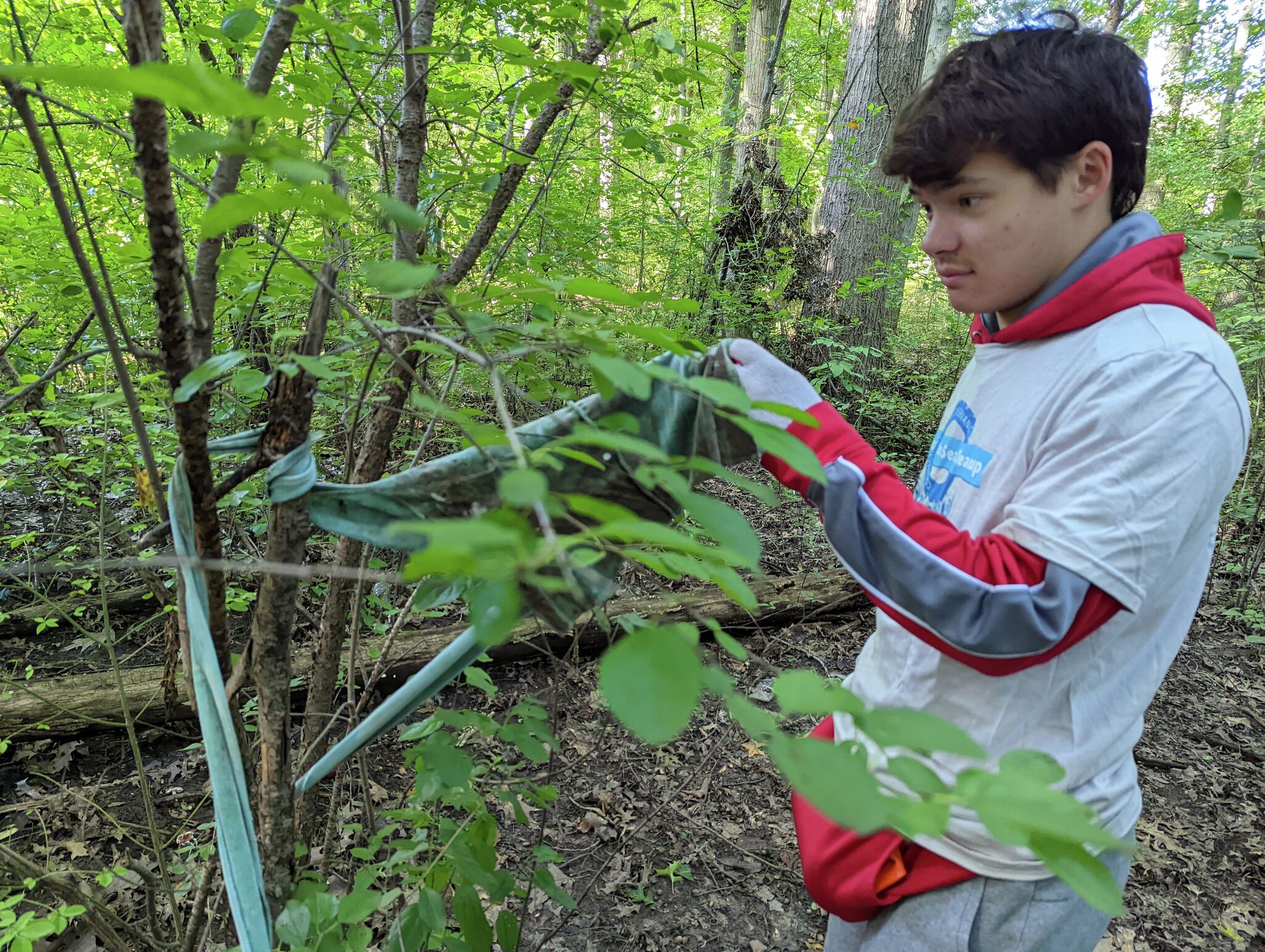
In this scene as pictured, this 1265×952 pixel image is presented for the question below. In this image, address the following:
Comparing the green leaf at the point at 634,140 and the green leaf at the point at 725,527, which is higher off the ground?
the green leaf at the point at 634,140

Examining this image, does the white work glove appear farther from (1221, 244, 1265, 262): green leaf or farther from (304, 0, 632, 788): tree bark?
(1221, 244, 1265, 262): green leaf

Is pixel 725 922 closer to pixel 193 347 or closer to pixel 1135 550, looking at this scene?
pixel 1135 550

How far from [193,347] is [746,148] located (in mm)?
6529

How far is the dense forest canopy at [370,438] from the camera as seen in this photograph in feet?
1.69

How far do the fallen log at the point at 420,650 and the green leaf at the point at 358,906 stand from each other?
1017 mm

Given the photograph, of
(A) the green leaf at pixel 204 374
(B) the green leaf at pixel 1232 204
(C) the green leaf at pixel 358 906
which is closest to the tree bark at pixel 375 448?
(C) the green leaf at pixel 358 906

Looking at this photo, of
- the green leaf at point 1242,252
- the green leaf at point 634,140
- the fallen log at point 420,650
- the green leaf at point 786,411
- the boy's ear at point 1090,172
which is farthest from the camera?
the fallen log at point 420,650

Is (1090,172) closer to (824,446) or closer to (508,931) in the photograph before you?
(824,446)

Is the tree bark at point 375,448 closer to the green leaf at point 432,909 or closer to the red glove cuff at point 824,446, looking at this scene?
the green leaf at point 432,909

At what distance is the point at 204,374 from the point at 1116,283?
50.9 inches

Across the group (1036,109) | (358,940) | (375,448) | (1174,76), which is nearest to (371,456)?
(375,448)

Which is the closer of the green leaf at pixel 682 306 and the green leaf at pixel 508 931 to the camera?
the green leaf at pixel 682 306

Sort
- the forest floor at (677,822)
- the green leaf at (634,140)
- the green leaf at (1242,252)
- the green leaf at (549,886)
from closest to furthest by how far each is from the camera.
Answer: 1. the green leaf at (549,886)
2. the green leaf at (634,140)
3. the green leaf at (1242,252)
4. the forest floor at (677,822)

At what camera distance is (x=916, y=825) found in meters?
0.46
